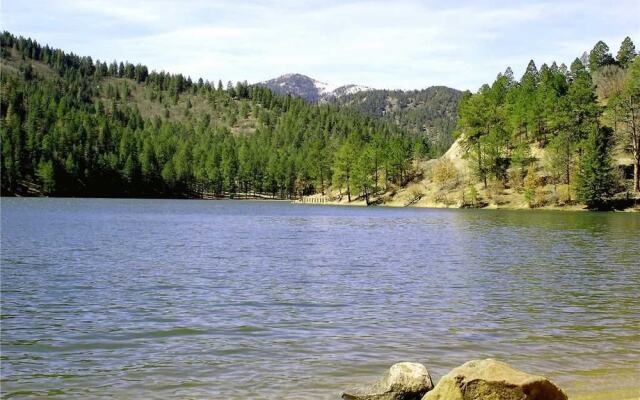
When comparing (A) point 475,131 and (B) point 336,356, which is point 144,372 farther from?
(A) point 475,131

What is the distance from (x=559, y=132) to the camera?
126 m

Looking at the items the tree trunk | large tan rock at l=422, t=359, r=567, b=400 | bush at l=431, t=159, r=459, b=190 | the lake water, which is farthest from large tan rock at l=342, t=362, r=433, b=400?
bush at l=431, t=159, r=459, b=190

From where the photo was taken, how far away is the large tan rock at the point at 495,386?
36.0ft

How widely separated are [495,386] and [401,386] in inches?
82.5

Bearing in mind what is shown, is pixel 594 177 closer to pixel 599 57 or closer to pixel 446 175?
pixel 446 175

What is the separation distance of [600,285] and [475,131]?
12050 cm

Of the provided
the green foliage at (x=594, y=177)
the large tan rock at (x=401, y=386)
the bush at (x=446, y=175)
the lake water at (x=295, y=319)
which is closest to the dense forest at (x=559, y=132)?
the green foliage at (x=594, y=177)

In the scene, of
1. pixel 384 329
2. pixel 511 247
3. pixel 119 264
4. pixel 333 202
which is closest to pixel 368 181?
pixel 333 202

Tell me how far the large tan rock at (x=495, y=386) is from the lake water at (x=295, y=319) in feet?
7.82

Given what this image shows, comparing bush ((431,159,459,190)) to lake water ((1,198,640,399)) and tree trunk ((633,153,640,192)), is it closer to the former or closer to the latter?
tree trunk ((633,153,640,192))

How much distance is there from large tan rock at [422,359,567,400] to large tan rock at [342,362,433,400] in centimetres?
102

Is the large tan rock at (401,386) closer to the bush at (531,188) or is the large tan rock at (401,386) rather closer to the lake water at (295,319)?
the lake water at (295,319)

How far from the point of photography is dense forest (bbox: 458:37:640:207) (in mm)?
110500

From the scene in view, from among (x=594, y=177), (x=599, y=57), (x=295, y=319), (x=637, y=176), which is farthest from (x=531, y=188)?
(x=295, y=319)
